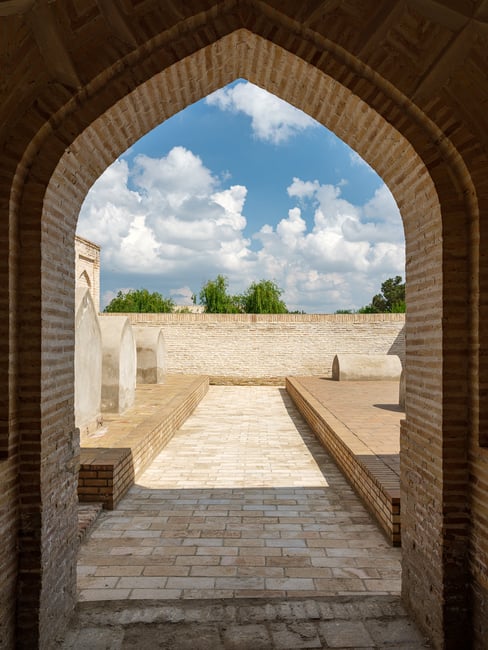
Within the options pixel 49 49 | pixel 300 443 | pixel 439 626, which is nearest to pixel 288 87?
pixel 49 49

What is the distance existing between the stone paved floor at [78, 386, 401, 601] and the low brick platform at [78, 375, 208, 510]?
0.66 feet

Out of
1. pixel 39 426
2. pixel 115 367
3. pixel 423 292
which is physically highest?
pixel 423 292

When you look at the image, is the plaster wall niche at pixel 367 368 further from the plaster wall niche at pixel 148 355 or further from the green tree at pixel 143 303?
the green tree at pixel 143 303

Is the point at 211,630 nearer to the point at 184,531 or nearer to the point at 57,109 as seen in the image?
the point at 184,531

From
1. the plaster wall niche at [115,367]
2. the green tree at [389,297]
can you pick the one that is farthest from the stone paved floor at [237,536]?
the green tree at [389,297]

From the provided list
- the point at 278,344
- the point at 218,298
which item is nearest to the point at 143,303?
the point at 218,298

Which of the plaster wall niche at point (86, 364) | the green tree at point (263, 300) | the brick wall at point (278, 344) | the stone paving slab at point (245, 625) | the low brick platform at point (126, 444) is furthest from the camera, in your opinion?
the green tree at point (263, 300)

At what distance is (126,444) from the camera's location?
5770 mm

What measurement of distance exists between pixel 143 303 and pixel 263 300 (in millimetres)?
10349

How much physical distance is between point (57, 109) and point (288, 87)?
4.81 ft

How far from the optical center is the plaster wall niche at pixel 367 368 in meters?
13.9

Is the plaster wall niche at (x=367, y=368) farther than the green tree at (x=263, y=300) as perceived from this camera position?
No

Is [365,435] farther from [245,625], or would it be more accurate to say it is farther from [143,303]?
[143,303]

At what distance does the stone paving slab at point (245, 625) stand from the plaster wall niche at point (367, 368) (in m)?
11.0
